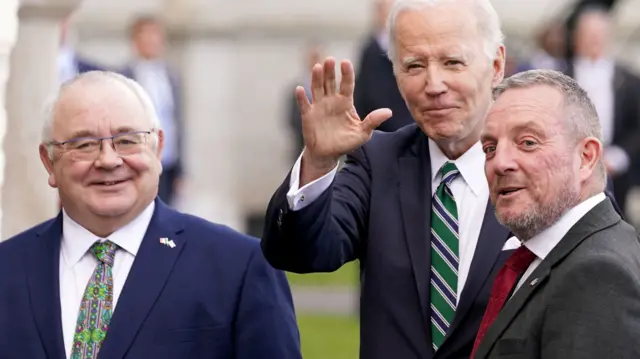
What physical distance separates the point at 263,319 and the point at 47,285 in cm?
63

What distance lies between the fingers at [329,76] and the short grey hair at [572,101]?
0.43 m

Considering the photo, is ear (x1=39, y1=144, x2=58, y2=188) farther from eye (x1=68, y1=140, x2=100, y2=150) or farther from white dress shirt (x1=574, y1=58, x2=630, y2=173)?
white dress shirt (x1=574, y1=58, x2=630, y2=173)

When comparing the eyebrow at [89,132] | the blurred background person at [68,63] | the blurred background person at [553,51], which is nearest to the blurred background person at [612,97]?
the blurred background person at [553,51]

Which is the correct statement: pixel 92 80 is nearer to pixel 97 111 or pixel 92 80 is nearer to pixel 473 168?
pixel 97 111

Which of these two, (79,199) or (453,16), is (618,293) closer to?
(453,16)

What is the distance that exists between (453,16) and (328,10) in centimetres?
1790

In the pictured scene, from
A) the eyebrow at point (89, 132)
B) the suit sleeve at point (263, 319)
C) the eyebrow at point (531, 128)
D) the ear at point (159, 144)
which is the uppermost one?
the eyebrow at point (531, 128)

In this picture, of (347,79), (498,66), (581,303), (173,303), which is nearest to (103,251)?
(173,303)

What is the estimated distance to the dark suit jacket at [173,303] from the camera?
15.0ft

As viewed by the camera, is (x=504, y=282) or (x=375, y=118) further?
(x=375, y=118)

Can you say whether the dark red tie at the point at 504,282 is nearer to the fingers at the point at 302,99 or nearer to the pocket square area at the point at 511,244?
the pocket square area at the point at 511,244

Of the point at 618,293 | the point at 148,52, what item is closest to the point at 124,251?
the point at 618,293

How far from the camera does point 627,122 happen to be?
33.0 feet

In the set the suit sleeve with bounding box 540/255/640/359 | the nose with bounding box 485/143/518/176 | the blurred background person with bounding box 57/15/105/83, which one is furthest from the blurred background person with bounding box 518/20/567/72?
the suit sleeve with bounding box 540/255/640/359
